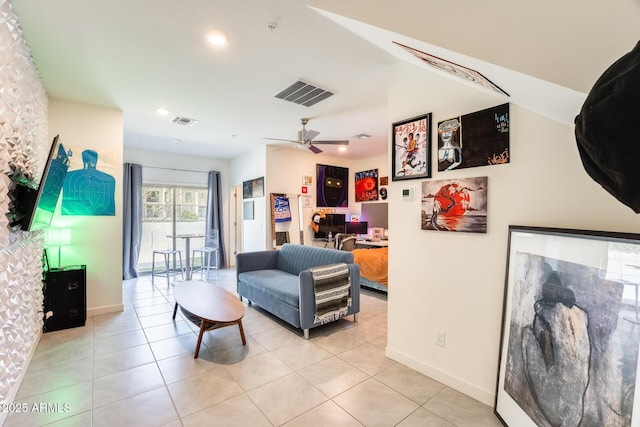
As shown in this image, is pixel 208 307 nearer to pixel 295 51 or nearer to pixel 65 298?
pixel 65 298

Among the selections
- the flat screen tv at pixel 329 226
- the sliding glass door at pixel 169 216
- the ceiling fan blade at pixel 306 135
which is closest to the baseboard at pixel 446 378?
the ceiling fan blade at pixel 306 135

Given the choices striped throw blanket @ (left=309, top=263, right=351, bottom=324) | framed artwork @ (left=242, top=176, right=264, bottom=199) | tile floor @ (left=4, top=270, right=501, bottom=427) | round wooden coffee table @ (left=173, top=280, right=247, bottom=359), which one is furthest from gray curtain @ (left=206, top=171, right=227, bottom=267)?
striped throw blanket @ (left=309, top=263, right=351, bottom=324)

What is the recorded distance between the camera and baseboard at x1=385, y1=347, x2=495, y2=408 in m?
1.99

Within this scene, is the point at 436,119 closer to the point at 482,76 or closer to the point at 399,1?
the point at 482,76

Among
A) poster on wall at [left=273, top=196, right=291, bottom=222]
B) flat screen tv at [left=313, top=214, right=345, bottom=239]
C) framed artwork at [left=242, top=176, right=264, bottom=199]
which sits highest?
framed artwork at [left=242, top=176, right=264, bottom=199]

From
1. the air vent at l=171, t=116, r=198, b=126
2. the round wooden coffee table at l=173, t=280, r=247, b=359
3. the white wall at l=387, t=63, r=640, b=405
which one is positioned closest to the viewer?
the white wall at l=387, t=63, r=640, b=405

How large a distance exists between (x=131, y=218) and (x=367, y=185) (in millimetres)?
5386

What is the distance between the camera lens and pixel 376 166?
6.86 meters

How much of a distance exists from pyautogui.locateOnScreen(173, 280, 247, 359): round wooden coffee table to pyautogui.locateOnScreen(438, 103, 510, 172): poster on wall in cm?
238

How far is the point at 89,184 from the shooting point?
3697mm

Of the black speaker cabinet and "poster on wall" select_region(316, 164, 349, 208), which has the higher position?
"poster on wall" select_region(316, 164, 349, 208)

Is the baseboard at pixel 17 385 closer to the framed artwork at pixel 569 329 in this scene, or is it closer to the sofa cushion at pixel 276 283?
the sofa cushion at pixel 276 283

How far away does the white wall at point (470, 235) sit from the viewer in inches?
64.3

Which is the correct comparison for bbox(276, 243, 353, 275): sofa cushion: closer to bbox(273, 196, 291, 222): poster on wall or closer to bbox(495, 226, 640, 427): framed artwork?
bbox(273, 196, 291, 222): poster on wall
